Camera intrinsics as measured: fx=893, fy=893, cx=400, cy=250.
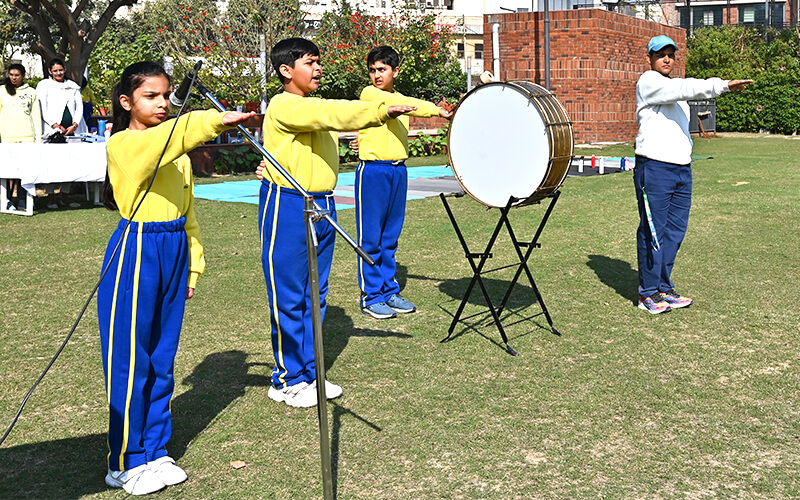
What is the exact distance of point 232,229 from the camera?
11375mm

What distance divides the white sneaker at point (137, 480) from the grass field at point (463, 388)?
0.21 ft

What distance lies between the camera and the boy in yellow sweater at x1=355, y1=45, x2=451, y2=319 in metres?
7.25

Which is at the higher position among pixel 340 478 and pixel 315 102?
pixel 315 102

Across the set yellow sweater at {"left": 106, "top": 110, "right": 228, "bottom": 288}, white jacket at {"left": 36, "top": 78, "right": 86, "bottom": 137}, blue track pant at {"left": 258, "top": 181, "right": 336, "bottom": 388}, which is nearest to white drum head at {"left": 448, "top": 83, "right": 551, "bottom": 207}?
blue track pant at {"left": 258, "top": 181, "right": 336, "bottom": 388}

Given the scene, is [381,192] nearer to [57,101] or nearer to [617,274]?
[617,274]

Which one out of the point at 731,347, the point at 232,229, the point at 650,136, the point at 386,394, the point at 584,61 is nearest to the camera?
the point at 386,394

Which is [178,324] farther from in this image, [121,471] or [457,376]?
[457,376]

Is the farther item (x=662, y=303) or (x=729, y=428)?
(x=662, y=303)

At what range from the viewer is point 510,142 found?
6027 millimetres

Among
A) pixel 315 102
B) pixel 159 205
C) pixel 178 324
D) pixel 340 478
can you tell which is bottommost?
pixel 340 478

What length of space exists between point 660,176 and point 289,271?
336 cm

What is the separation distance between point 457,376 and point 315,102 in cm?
202

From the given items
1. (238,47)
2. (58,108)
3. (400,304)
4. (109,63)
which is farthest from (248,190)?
(109,63)

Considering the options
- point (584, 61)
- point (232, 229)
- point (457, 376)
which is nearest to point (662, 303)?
point (457, 376)
